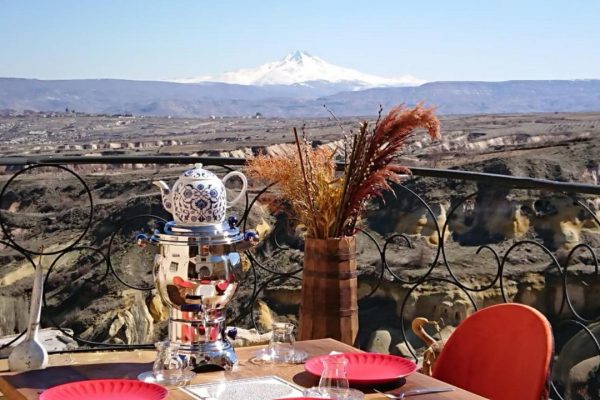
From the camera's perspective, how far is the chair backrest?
2199mm

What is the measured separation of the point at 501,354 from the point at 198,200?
93 centimetres

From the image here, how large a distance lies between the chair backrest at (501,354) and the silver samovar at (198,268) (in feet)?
2.30

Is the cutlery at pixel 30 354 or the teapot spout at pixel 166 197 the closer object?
the cutlery at pixel 30 354

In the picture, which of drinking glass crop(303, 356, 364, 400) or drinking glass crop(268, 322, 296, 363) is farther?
drinking glass crop(268, 322, 296, 363)

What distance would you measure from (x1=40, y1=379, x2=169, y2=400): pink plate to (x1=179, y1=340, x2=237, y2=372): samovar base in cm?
21

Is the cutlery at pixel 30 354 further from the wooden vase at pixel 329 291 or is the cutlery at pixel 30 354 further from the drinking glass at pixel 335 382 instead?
the wooden vase at pixel 329 291

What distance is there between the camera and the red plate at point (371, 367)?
6.51 feet

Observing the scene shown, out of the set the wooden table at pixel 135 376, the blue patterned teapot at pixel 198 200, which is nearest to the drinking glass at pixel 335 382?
the wooden table at pixel 135 376

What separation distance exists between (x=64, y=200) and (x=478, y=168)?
21.0m

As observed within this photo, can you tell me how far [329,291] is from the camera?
2971 millimetres

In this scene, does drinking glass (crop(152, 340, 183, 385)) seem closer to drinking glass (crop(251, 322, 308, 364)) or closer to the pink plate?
the pink plate

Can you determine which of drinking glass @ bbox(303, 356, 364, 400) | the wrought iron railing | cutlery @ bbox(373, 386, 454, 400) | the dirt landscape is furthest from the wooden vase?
the wrought iron railing

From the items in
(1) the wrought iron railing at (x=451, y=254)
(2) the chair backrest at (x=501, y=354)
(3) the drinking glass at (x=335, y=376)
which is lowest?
(1) the wrought iron railing at (x=451, y=254)

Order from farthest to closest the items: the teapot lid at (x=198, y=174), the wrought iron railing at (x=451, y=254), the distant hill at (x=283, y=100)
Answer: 1. the distant hill at (x=283, y=100)
2. the wrought iron railing at (x=451, y=254)
3. the teapot lid at (x=198, y=174)
